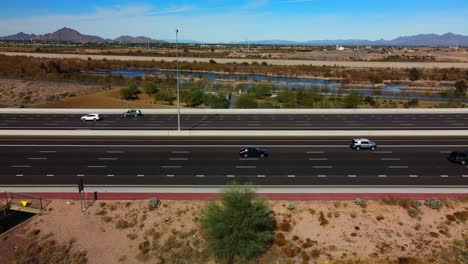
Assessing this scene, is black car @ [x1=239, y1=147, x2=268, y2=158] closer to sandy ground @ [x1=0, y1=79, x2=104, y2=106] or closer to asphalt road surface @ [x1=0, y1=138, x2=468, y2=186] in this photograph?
asphalt road surface @ [x1=0, y1=138, x2=468, y2=186]

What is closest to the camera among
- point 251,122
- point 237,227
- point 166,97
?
point 237,227

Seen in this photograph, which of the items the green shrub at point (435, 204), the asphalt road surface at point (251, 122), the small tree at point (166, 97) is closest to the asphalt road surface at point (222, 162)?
the green shrub at point (435, 204)

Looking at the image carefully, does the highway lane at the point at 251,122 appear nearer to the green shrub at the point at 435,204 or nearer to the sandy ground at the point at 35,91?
the sandy ground at the point at 35,91

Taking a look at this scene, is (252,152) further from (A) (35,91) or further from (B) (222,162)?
(A) (35,91)

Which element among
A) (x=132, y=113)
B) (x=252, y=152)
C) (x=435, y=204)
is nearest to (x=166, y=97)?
(x=132, y=113)

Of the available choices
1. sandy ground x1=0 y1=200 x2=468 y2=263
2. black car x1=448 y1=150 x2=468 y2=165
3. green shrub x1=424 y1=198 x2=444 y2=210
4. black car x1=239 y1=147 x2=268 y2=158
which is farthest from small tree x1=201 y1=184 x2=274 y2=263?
black car x1=448 y1=150 x2=468 y2=165

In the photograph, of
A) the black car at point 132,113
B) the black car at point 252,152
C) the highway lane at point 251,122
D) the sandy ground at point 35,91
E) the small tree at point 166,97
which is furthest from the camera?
the sandy ground at point 35,91
